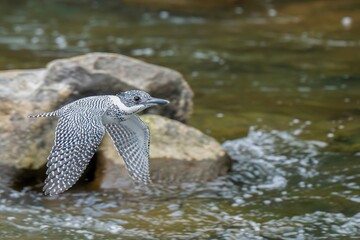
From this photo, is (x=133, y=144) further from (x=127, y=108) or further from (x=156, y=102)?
(x=156, y=102)

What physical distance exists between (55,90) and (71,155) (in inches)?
95.1

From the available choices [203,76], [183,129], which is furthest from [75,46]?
[183,129]

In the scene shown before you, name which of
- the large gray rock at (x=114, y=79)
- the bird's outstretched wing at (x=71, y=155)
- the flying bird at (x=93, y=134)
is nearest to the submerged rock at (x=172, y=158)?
the large gray rock at (x=114, y=79)

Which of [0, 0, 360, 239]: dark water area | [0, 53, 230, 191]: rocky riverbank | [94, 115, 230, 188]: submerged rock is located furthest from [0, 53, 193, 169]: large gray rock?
[94, 115, 230, 188]: submerged rock

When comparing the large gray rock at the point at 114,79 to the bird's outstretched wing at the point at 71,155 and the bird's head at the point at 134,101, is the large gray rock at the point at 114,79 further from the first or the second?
the bird's outstretched wing at the point at 71,155

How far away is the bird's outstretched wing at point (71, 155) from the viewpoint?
598 cm

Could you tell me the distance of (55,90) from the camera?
8344mm

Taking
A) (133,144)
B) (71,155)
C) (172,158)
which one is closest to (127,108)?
(133,144)

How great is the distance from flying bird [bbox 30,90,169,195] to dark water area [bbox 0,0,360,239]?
0.68 meters

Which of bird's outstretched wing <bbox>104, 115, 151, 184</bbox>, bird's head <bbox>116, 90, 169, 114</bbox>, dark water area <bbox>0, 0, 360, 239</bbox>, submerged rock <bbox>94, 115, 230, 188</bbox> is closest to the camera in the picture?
bird's head <bbox>116, 90, 169, 114</bbox>

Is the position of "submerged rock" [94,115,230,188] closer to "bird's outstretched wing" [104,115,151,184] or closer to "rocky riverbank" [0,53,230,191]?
"rocky riverbank" [0,53,230,191]

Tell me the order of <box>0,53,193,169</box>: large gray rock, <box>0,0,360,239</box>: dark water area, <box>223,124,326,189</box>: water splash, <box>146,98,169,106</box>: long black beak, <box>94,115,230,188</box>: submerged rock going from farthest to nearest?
<box>223,124,326,189</box>: water splash → <box>94,115,230,188</box>: submerged rock → <box>0,53,193,169</box>: large gray rock → <box>0,0,360,239</box>: dark water area → <box>146,98,169,106</box>: long black beak

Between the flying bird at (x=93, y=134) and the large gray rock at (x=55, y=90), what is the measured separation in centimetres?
132

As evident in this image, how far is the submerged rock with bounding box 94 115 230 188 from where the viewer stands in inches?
320
